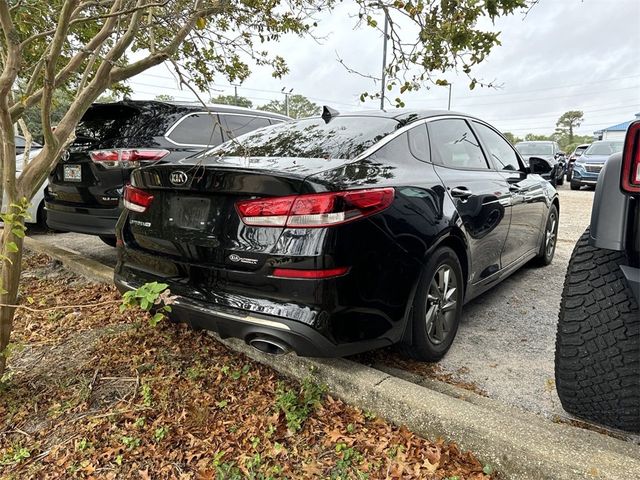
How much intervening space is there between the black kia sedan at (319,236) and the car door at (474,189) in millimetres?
20

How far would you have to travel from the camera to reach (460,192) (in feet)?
9.05

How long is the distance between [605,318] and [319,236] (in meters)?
1.23

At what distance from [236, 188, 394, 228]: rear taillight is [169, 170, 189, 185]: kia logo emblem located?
36cm

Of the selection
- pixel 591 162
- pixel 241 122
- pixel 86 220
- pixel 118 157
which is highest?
pixel 241 122

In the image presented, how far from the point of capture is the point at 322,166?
85.9 inches

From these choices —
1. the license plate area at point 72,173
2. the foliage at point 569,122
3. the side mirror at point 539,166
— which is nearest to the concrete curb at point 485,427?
the side mirror at point 539,166

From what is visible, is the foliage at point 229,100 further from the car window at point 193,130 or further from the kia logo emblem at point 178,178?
the kia logo emblem at point 178,178

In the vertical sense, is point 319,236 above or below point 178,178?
below

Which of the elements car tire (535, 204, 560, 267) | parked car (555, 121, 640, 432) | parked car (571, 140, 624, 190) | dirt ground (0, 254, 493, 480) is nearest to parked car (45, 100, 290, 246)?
dirt ground (0, 254, 493, 480)

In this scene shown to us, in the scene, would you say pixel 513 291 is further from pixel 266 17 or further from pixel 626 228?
pixel 266 17

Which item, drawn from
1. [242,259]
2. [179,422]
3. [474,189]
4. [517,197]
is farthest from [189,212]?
[517,197]

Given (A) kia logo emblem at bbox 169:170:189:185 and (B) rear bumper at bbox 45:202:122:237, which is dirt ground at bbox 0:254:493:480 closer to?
(A) kia logo emblem at bbox 169:170:189:185

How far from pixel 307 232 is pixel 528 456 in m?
1.21

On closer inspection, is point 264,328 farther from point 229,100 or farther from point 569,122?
point 569,122
